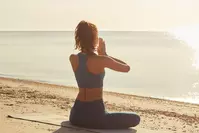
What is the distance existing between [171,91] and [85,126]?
13095 mm

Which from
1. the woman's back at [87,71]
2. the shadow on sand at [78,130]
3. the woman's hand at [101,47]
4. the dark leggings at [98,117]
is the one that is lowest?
the shadow on sand at [78,130]

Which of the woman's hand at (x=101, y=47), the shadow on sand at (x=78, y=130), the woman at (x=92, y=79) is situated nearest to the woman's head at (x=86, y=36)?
the woman at (x=92, y=79)

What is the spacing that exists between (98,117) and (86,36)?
1.23 meters

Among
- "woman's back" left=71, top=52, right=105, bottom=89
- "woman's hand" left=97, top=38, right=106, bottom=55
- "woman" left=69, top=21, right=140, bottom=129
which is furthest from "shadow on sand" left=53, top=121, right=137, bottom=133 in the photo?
"woman's hand" left=97, top=38, right=106, bottom=55

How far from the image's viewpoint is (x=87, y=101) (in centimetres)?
638

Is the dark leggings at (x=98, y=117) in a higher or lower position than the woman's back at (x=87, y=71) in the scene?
lower

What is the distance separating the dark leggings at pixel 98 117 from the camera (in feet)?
21.1

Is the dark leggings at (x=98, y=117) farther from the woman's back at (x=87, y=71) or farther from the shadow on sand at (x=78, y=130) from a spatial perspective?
the woman's back at (x=87, y=71)

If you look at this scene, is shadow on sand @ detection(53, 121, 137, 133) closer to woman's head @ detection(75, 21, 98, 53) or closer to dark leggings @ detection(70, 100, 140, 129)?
dark leggings @ detection(70, 100, 140, 129)

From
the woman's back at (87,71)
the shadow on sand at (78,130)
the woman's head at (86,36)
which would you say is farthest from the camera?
the shadow on sand at (78,130)

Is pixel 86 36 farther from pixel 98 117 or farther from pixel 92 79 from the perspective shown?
pixel 98 117

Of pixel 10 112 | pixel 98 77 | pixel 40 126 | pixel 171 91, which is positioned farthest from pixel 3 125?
pixel 171 91

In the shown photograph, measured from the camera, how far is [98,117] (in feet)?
21.2

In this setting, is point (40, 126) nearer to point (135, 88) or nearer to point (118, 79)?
point (135, 88)
